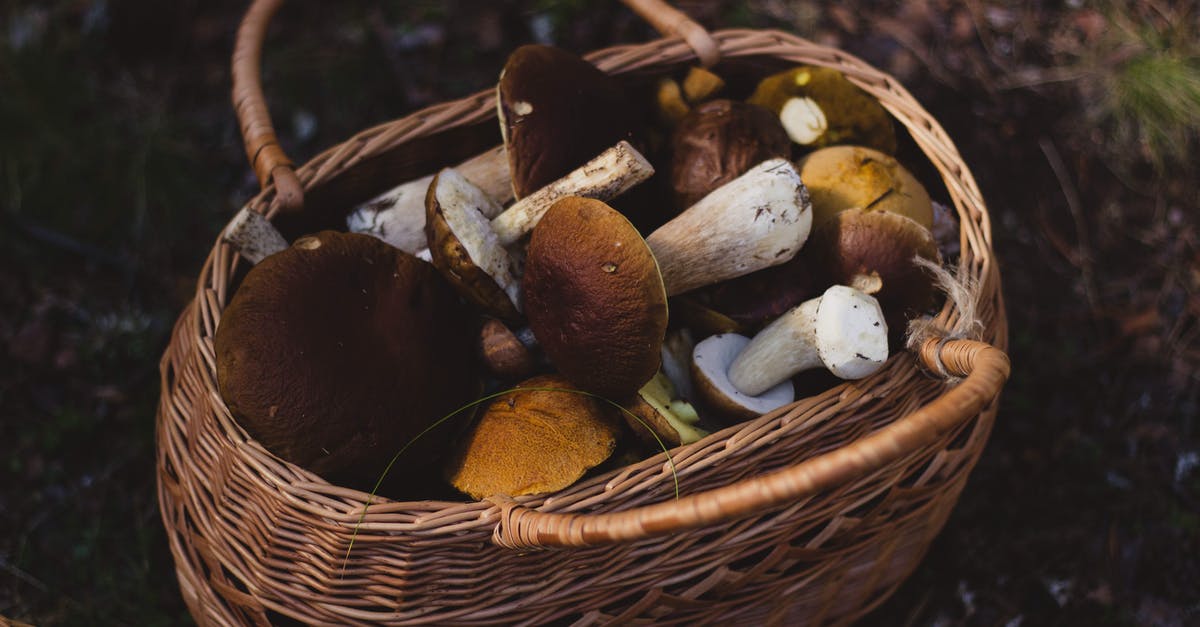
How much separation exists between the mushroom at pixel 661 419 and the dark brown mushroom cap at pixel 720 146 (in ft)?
1.55

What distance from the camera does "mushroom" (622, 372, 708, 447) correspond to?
170 centimetres

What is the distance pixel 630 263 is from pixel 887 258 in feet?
2.00

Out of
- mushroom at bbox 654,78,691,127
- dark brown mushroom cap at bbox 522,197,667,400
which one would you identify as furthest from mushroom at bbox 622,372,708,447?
mushroom at bbox 654,78,691,127

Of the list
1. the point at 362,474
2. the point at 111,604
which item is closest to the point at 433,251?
the point at 362,474

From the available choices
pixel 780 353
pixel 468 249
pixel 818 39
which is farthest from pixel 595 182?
pixel 818 39

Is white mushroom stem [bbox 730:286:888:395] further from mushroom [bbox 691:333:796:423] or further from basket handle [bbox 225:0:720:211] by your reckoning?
basket handle [bbox 225:0:720:211]

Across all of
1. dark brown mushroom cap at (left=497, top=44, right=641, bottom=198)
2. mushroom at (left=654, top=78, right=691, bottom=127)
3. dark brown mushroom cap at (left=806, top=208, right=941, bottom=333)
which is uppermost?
dark brown mushroom cap at (left=497, top=44, right=641, bottom=198)

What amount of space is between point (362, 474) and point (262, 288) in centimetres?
43

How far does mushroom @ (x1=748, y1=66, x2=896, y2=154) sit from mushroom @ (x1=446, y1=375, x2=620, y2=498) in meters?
0.91

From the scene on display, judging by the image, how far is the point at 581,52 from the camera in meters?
3.27

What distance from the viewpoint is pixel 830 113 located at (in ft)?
6.88

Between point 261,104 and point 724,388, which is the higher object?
point 261,104

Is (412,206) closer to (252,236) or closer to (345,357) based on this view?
(252,236)

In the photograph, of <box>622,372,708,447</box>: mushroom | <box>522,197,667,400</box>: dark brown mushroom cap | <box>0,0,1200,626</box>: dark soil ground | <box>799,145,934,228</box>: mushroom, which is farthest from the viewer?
<box>0,0,1200,626</box>: dark soil ground
